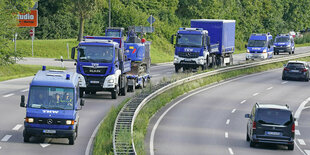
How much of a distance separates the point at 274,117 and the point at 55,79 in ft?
26.2

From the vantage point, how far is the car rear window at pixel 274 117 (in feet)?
79.5

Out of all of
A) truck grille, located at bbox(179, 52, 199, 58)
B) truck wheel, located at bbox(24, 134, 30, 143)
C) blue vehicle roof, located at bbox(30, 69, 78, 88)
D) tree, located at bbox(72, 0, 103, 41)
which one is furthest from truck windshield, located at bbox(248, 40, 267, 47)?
truck wheel, located at bbox(24, 134, 30, 143)

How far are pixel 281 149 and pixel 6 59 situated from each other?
32.1 metres

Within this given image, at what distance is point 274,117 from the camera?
79.9 feet

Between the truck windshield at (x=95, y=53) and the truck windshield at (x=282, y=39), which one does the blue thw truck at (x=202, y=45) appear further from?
the truck windshield at (x=282, y=39)

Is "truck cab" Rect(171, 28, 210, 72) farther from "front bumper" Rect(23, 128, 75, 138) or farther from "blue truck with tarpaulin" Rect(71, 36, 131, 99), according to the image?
"front bumper" Rect(23, 128, 75, 138)

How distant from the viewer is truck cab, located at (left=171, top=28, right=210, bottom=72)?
4950cm

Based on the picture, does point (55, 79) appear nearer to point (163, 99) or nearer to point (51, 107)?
point (51, 107)

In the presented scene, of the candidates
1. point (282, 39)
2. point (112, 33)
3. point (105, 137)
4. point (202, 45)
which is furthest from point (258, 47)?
point (105, 137)

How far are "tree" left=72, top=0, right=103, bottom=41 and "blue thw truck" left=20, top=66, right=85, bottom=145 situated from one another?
4978cm

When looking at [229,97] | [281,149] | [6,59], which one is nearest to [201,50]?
[229,97]

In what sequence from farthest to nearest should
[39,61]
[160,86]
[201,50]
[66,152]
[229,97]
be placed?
[39,61] → [201,50] → [229,97] → [160,86] → [66,152]

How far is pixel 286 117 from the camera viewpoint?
24.2 m

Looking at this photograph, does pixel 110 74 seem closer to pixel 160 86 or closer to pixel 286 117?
pixel 160 86
